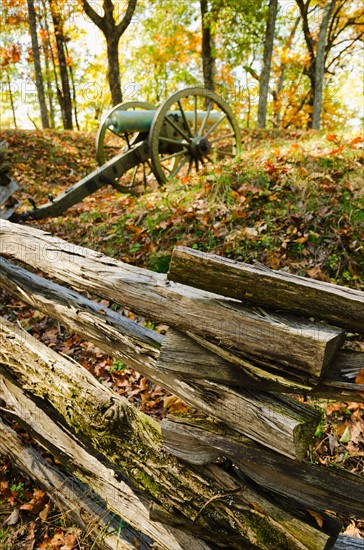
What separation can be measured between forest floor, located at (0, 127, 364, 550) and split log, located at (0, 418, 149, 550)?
0.11 m

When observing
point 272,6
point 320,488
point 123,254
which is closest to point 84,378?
point 320,488

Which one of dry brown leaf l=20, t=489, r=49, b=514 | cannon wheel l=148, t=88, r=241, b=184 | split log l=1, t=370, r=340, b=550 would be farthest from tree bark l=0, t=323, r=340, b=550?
cannon wheel l=148, t=88, r=241, b=184

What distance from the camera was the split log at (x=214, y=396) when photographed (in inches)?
54.4

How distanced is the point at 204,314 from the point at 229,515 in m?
0.88

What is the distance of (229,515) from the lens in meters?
1.67

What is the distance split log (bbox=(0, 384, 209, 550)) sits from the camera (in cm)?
206

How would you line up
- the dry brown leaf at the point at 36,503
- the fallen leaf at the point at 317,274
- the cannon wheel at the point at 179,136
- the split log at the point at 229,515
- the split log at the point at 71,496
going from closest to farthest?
the split log at the point at 229,515, the split log at the point at 71,496, the dry brown leaf at the point at 36,503, the fallen leaf at the point at 317,274, the cannon wheel at the point at 179,136

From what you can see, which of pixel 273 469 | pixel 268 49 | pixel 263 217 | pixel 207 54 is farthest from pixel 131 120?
pixel 207 54

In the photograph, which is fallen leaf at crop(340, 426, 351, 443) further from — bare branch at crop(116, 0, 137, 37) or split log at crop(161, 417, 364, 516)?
bare branch at crop(116, 0, 137, 37)

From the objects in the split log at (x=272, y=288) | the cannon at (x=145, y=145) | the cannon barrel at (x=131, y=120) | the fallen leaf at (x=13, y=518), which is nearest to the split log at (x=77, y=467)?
the fallen leaf at (x=13, y=518)

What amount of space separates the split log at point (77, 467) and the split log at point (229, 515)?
142 millimetres

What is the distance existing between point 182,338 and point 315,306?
0.58m

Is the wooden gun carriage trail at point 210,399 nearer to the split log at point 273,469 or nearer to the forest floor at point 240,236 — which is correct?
the split log at point 273,469

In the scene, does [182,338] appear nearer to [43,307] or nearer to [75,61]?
[43,307]
